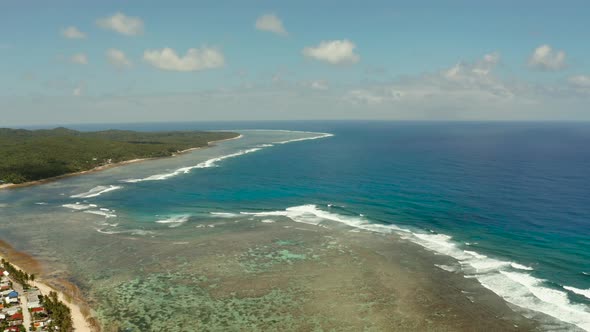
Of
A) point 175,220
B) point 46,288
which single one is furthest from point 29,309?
point 175,220

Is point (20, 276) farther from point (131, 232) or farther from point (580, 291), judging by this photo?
point (580, 291)

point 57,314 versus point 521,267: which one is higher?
point 521,267

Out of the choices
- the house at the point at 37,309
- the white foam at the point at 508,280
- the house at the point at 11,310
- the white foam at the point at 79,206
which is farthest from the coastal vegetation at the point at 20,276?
the white foam at the point at 508,280

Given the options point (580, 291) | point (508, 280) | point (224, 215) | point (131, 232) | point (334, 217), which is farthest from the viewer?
point (224, 215)

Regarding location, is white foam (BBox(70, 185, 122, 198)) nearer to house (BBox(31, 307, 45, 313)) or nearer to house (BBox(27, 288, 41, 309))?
house (BBox(27, 288, 41, 309))

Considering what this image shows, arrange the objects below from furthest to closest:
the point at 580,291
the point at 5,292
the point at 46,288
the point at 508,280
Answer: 1. the point at 46,288
2. the point at 508,280
3. the point at 5,292
4. the point at 580,291

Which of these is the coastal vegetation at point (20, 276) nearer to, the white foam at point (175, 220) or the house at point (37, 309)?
the house at point (37, 309)

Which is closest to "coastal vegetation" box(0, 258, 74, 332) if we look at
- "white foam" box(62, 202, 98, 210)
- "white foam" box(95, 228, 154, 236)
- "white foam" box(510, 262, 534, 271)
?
"white foam" box(95, 228, 154, 236)
